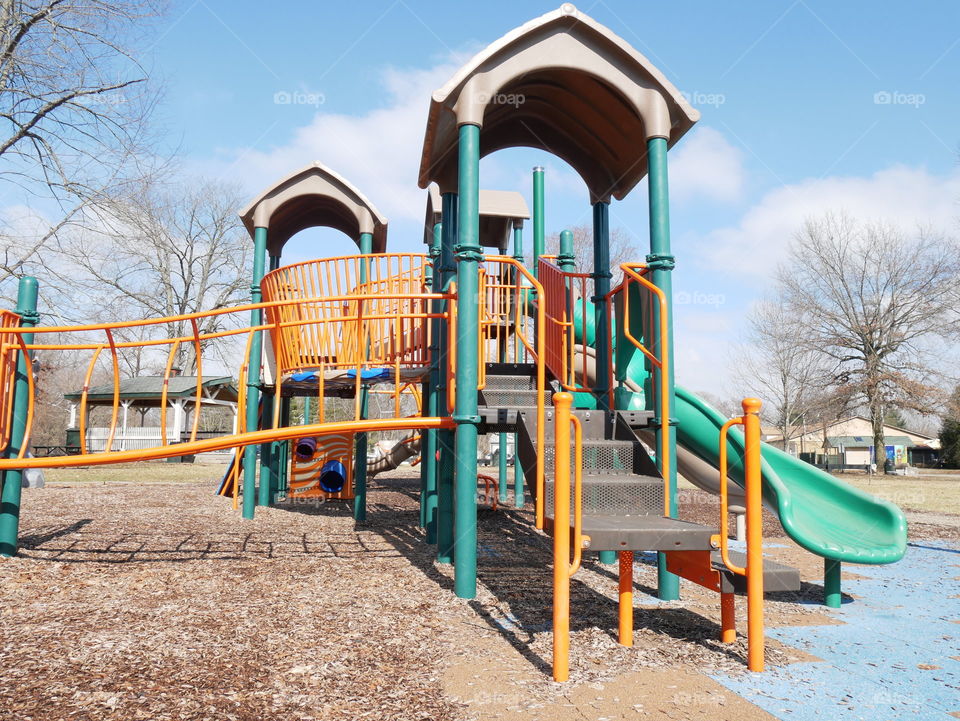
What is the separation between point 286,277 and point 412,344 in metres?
1.70

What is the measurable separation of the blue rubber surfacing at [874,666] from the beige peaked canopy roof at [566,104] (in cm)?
388

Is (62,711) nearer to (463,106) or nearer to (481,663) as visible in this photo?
(481,663)

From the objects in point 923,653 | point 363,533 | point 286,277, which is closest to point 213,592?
point 363,533

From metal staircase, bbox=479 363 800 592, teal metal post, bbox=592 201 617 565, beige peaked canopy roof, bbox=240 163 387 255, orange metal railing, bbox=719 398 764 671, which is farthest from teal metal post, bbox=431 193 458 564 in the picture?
beige peaked canopy roof, bbox=240 163 387 255

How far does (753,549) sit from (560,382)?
3475 mm

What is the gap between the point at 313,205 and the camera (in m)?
10.4

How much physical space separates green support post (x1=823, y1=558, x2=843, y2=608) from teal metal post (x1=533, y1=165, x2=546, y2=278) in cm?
706

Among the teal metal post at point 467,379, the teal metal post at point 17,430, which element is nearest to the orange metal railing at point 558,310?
the teal metal post at point 467,379

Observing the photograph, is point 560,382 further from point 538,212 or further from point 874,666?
point 538,212

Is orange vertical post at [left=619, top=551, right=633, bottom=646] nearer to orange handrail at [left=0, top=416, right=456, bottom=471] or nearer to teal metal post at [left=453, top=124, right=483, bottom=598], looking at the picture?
teal metal post at [left=453, top=124, right=483, bottom=598]

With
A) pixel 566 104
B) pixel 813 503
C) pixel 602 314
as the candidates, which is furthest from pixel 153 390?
pixel 813 503

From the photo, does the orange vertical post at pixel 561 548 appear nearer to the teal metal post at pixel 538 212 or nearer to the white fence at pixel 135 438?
the teal metal post at pixel 538 212

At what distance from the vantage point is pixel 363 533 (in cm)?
787

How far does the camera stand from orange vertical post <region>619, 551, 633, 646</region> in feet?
12.1
